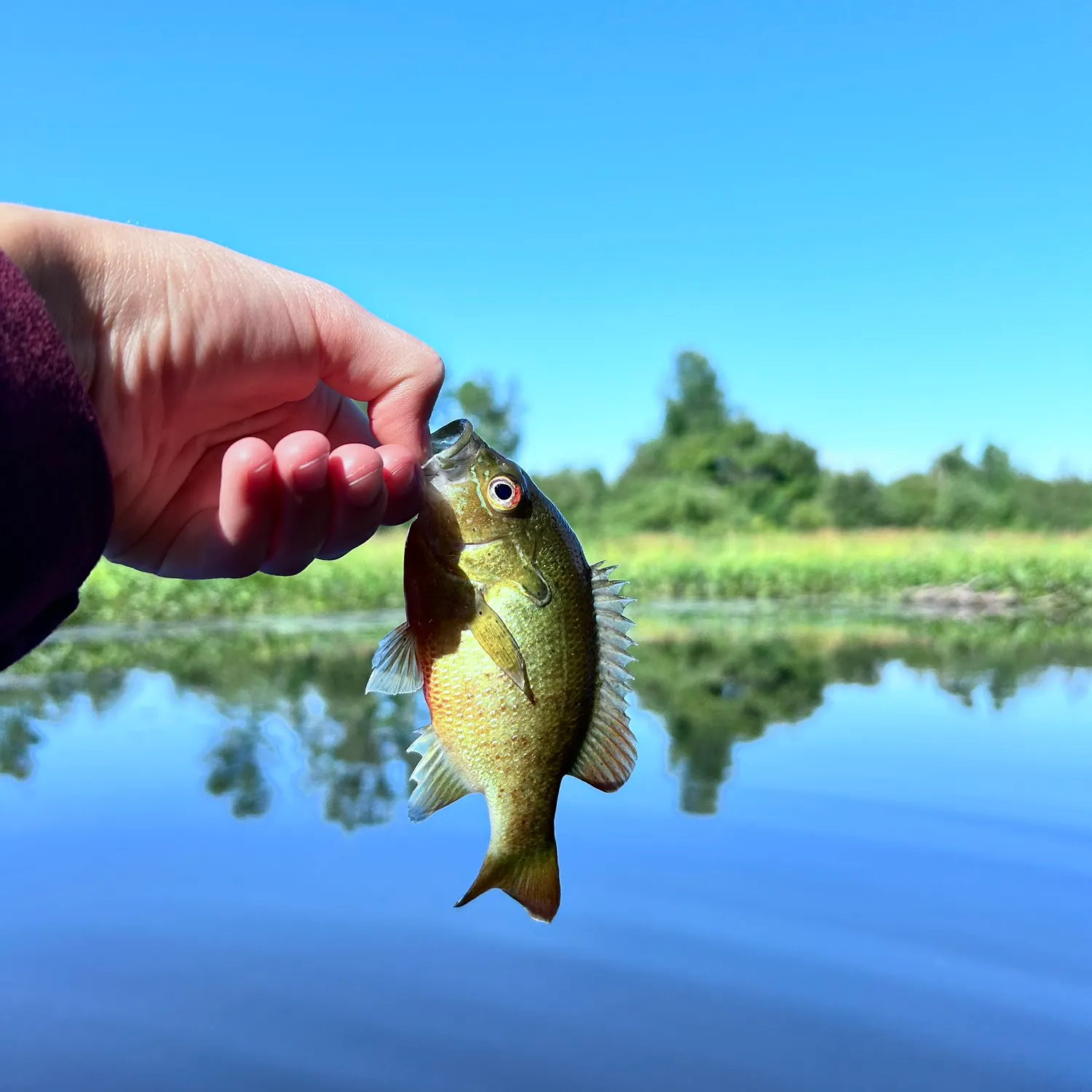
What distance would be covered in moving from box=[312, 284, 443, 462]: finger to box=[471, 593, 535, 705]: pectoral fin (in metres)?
0.29

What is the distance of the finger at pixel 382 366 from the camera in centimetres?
160

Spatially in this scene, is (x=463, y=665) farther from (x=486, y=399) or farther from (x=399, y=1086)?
(x=486, y=399)

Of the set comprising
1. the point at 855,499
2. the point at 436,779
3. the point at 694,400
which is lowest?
the point at 436,779

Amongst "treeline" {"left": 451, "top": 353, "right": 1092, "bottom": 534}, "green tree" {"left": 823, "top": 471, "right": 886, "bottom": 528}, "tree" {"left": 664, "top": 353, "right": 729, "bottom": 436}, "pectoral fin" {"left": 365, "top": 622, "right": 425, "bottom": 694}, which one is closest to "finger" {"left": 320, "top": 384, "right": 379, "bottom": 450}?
"pectoral fin" {"left": 365, "top": 622, "right": 425, "bottom": 694}

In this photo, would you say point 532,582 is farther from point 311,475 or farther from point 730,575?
point 730,575

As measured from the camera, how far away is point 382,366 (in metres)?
1.62

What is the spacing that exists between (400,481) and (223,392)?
0.34 meters

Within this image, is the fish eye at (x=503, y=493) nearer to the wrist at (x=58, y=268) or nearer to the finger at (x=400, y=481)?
the finger at (x=400, y=481)

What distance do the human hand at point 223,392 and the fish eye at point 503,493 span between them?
113 mm

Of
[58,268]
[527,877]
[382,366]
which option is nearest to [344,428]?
[382,366]

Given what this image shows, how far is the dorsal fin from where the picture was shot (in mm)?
1525

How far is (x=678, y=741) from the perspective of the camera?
679cm

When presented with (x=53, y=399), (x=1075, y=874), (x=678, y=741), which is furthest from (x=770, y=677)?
(x=53, y=399)

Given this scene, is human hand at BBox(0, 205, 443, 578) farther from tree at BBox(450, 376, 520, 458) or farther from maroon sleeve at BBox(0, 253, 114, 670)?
tree at BBox(450, 376, 520, 458)
